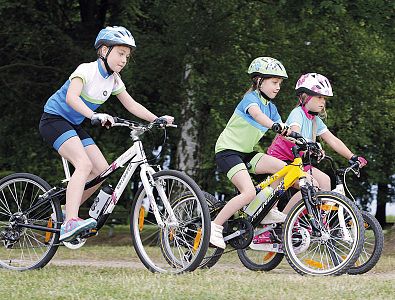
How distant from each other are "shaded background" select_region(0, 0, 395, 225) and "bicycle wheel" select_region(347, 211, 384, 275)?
607cm

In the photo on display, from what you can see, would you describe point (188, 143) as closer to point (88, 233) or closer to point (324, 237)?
point (324, 237)

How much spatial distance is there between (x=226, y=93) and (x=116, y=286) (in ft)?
33.5

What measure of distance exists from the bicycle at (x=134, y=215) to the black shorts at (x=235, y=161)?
0.47m

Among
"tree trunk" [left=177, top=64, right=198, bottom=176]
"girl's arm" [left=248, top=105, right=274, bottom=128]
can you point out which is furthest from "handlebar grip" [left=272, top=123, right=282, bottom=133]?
"tree trunk" [left=177, top=64, right=198, bottom=176]

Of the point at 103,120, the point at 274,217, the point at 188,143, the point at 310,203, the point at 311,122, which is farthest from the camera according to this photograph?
the point at 188,143

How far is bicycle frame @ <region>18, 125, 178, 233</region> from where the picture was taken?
25.5 feet

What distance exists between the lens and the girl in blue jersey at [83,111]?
7.94 meters

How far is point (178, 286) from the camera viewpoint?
21.7 ft

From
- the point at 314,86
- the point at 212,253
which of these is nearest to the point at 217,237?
the point at 212,253

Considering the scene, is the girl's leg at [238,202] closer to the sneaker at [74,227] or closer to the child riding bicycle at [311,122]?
the child riding bicycle at [311,122]

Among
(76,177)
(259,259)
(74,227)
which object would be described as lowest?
(259,259)

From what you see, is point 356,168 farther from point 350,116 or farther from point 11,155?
point 11,155

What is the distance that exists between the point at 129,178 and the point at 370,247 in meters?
2.31

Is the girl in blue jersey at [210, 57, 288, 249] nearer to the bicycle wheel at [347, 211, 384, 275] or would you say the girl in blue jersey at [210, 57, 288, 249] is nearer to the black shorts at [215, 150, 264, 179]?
the black shorts at [215, 150, 264, 179]
